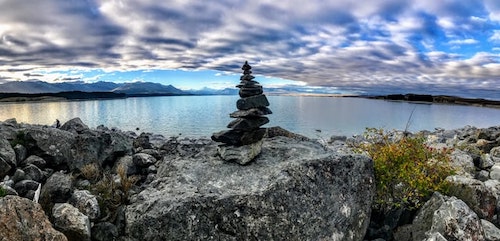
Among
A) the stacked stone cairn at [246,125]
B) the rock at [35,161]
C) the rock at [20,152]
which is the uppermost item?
the stacked stone cairn at [246,125]

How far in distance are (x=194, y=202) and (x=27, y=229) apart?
14.1 feet

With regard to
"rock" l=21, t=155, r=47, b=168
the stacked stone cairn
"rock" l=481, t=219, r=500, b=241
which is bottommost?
"rock" l=481, t=219, r=500, b=241

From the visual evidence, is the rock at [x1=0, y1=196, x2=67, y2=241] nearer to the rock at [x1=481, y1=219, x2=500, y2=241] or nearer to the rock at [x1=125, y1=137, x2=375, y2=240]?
the rock at [x1=125, y1=137, x2=375, y2=240]

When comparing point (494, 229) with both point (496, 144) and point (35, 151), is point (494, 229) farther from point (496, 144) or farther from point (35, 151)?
point (496, 144)

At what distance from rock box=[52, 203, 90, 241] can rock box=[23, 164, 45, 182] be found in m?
5.71

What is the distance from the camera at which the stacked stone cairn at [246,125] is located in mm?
13297

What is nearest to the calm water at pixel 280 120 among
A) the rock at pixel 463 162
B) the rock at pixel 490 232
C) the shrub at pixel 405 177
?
the rock at pixel 463 162

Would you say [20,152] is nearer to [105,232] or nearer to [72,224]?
[72,224]

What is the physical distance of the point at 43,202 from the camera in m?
12.6

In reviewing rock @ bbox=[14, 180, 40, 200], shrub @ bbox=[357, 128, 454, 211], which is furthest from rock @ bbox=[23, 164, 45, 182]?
shrub @ bbox=[357, 128, 454, 211]

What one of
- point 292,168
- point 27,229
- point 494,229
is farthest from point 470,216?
point 27,229

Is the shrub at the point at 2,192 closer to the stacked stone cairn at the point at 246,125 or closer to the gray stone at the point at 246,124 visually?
the stacked stone cairn at the point at 246,125

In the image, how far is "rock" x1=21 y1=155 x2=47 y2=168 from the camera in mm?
16859

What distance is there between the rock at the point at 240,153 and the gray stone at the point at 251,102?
1.43 meters
